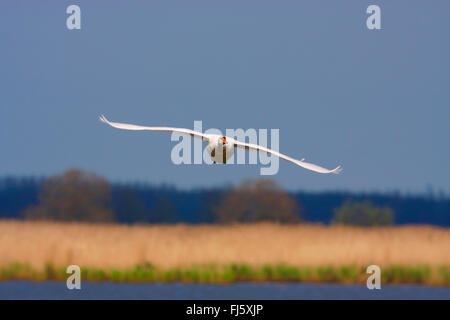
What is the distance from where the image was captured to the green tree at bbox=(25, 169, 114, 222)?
129ft

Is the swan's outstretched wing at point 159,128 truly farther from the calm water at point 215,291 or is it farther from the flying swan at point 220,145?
the calm water at point 215,291

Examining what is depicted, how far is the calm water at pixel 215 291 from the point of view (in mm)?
35781

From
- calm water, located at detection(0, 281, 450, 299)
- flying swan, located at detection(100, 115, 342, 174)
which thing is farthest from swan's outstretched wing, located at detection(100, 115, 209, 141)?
calm water, located at detection(0, 281, 450, 299)

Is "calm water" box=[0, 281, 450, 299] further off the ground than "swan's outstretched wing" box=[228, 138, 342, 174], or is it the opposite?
"swan's outstretched wing" box=[228, 138, 342, 174]

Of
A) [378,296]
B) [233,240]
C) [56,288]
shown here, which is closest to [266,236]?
[233,240]

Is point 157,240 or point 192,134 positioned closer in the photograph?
point 192,134

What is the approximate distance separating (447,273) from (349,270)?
2631 mm

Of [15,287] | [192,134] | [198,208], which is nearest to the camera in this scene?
[192,134]

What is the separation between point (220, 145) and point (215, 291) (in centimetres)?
767

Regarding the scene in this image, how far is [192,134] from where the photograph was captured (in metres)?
31.3

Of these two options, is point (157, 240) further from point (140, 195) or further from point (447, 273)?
point (447, 273)

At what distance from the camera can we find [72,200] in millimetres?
40562

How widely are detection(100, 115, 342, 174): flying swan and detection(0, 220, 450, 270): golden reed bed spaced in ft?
18.8

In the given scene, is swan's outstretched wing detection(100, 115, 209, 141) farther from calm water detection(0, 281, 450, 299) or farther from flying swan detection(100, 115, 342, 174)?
calm water detection(0, 281, 450, 299)
